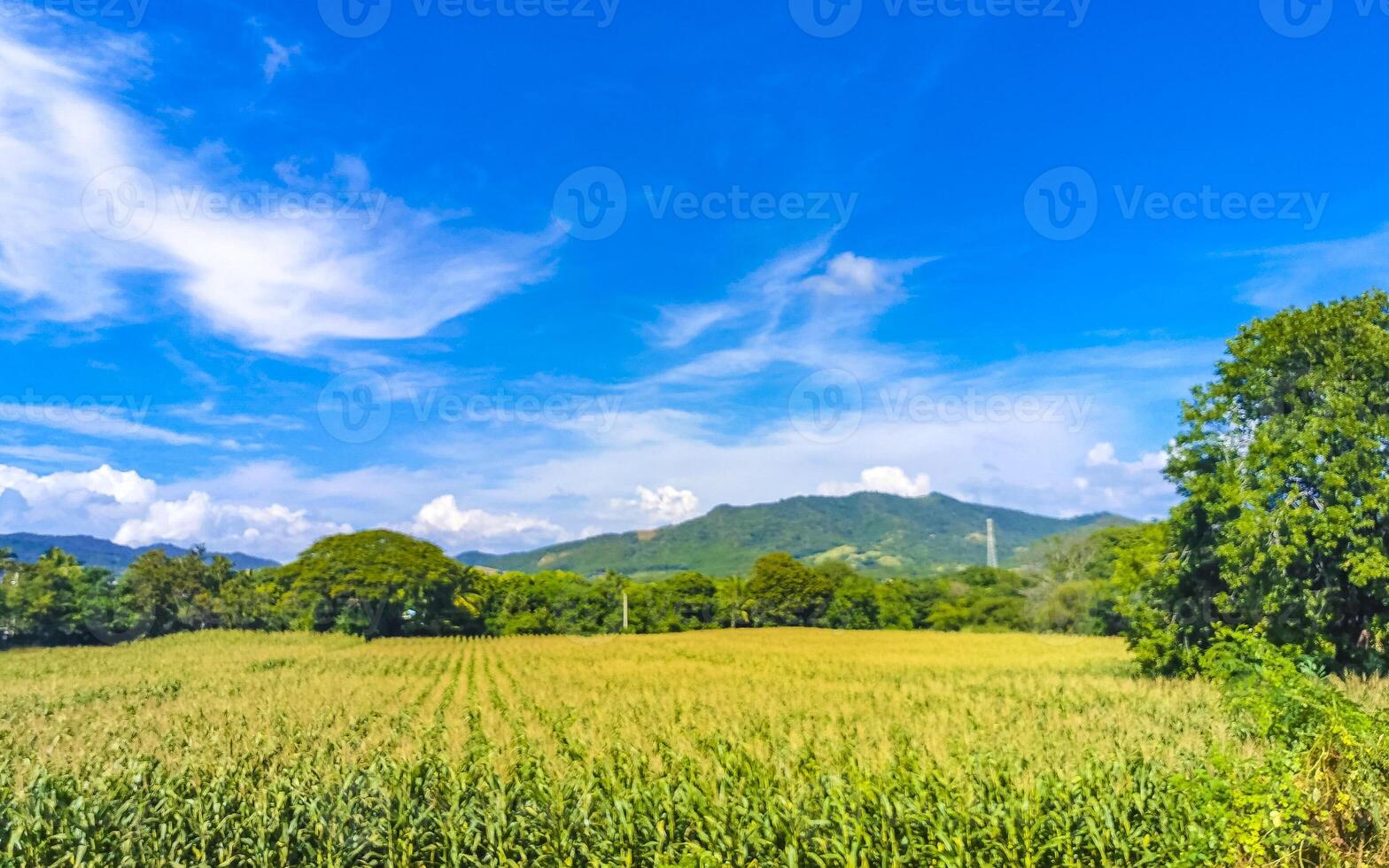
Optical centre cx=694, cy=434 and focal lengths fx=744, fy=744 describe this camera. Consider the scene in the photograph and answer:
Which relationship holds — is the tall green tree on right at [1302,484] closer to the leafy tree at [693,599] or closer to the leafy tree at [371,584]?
the leafy tree at [371,584]

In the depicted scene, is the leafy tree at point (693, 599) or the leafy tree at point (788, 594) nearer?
the leafy tree at point (693, 599)

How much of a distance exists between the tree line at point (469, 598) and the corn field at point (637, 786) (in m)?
65.4

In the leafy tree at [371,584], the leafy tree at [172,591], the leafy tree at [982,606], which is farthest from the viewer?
the leafy tree at [982,606]

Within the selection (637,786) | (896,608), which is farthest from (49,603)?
(896,608)

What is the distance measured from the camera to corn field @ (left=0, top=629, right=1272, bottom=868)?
7664 millimetres

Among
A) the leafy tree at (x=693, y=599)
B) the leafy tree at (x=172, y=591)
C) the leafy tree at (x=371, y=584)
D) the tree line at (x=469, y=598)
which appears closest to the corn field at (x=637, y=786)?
the leafy tree at (x=371, y=584)

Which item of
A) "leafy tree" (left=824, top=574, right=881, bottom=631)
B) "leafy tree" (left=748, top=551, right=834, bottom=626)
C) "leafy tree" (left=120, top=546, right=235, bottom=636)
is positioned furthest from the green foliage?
"leafy tree" (left=120, top=546, right=235, bottom=636)

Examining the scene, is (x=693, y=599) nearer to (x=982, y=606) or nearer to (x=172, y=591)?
(x=982, y=606)

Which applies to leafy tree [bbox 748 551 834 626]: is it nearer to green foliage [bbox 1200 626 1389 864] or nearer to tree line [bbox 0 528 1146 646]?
tree line [bbox 0 528 1146 646]

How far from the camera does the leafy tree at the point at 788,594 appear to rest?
10544 cm

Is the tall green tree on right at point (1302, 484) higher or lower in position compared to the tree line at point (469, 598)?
higher

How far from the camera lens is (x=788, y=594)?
4161 inches

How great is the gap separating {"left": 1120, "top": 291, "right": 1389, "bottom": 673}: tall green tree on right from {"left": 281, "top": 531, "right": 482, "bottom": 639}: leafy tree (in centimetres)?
7546

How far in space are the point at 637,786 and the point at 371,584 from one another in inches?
3097
